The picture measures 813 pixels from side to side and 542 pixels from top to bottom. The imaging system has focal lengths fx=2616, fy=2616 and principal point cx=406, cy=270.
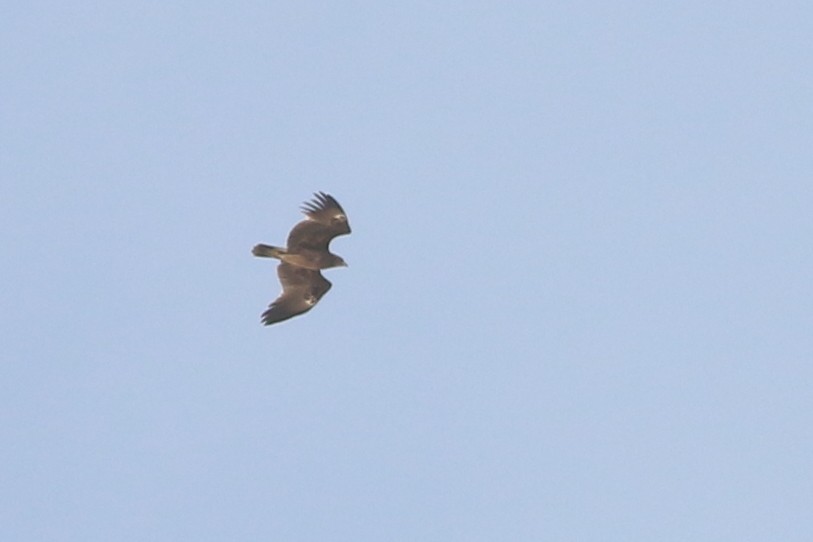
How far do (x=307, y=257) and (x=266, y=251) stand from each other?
1014 mm

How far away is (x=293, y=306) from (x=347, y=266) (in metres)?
1.65

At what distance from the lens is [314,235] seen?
6244cm

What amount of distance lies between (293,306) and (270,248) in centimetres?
157

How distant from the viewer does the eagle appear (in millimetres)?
62156

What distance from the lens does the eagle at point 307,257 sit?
62156mm

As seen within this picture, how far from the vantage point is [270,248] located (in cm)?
6266

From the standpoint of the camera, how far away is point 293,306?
6316cm

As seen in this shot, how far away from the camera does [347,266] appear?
6350cm

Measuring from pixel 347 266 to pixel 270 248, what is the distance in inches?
81.0

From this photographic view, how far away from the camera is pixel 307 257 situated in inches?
2475

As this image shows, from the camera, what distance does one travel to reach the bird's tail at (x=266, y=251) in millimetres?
62594

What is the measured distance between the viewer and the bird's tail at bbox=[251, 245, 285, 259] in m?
62.6

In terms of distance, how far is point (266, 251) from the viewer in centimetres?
6262
